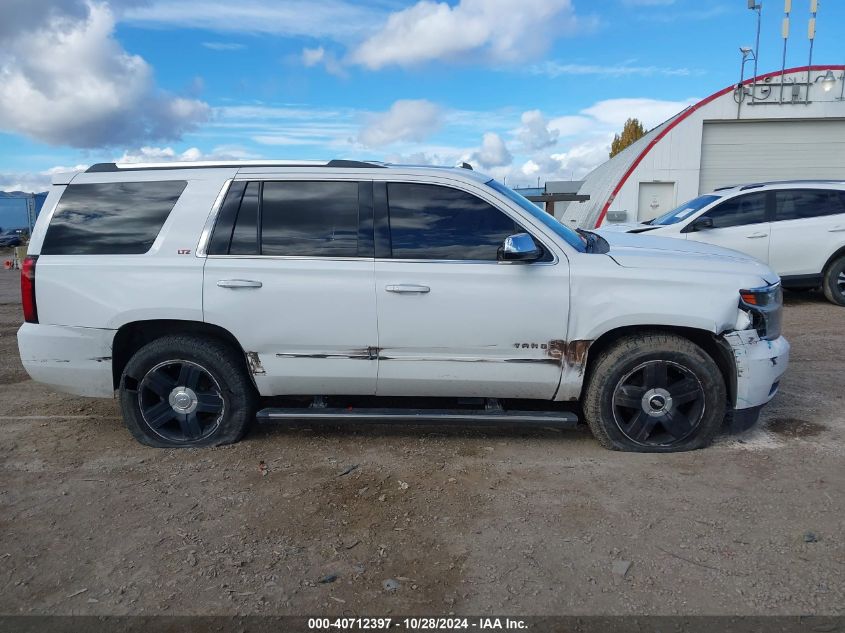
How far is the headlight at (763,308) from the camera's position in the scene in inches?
155

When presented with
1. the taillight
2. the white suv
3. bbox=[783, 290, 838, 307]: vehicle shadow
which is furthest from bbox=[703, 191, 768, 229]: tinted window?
the taillight

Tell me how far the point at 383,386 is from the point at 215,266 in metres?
1.32

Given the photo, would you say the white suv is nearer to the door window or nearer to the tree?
the door window

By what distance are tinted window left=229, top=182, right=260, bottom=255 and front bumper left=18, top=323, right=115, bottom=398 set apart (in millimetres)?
1009

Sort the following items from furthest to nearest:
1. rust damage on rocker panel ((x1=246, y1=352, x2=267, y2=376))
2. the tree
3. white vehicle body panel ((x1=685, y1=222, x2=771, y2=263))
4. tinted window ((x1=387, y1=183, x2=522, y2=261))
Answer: the tree
white vehicle body panel ((x1=685, y1=222, x2=771, y2=263))
rust damage on rocker panel ((x1=246, y1=352, x2=267, y2=376))
tinted window ((x1=387, y1=183, x2=522, y2=261))

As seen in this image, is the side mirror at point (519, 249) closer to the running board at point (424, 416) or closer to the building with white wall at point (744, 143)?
the running board at point (424, 416)

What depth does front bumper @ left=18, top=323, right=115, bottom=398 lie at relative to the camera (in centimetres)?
417

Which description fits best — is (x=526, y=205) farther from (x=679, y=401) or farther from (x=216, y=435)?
(x=216, y=435)

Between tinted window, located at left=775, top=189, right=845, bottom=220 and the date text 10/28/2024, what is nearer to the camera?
the date text 10/28/2024

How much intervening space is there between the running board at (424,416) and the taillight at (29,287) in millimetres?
1643

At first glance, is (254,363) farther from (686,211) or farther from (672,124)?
(672,124)

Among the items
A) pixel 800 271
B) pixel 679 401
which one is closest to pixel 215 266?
pixel 679 401

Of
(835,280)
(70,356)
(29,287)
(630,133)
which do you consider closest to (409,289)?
(70,356)

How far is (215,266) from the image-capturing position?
4.06m
